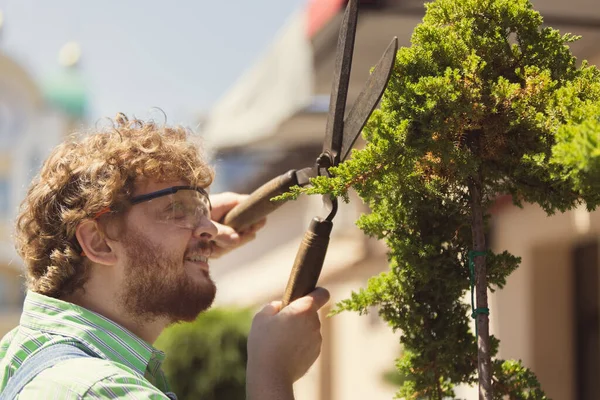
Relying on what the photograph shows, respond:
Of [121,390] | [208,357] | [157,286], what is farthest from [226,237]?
[208,357]

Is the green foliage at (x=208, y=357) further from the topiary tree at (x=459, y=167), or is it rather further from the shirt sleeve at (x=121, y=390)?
the shirt sleeve at (x=121, y=390)

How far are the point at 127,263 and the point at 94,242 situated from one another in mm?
109

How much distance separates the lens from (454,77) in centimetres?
165

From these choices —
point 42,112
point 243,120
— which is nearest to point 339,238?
point 243,120

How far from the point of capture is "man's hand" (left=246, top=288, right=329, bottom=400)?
1843 mm

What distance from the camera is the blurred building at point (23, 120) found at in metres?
29.4

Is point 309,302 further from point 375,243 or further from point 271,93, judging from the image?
point 375,243

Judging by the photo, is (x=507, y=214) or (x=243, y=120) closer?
(x=507, y=214)

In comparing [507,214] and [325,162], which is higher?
[507,214]

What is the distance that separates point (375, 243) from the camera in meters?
8.74

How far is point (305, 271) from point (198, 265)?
46 cm

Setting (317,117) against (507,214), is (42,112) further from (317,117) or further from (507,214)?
A: (507,214)

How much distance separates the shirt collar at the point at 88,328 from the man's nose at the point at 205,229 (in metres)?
0.37

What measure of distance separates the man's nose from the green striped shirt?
0.37 meters
